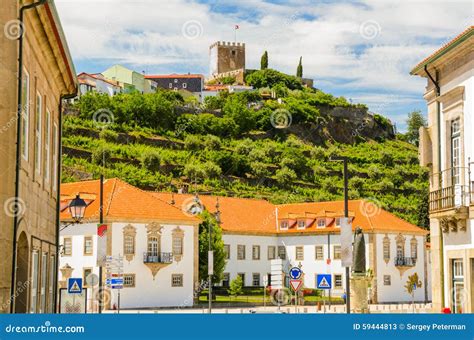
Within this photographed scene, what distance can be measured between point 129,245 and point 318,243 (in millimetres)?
18575

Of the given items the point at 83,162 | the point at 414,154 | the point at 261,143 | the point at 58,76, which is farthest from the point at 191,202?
the point at 414,154

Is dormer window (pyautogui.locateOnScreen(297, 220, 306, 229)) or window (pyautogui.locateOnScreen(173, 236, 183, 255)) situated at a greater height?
dormer window (pyautogui.locateOnScreen(297, 220, 306, 229))

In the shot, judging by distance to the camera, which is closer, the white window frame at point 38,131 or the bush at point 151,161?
the white window frame at point 38,131

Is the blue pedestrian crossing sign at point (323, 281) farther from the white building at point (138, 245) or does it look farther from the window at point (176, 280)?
the window at point (176, 280)

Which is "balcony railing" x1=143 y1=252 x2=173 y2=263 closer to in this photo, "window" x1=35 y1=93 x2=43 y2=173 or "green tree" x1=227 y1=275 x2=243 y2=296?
"green tree" x1=227 y1=275 x2=243 y2=296

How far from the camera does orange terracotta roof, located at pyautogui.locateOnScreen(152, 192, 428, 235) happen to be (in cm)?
6219

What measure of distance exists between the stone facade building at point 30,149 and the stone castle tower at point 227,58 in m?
149

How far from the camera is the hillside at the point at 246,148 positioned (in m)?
90.8

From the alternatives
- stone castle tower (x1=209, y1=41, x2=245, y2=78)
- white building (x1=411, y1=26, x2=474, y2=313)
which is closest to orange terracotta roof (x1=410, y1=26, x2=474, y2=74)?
white building (x1=411, y1=26, x2=474, y2=313)

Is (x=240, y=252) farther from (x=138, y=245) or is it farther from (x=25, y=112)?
(x=25, y=112)

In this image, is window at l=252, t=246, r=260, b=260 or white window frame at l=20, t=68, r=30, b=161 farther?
window at l=252, t=246, r=260, b=260

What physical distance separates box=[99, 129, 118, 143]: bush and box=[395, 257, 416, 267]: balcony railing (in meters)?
47.6

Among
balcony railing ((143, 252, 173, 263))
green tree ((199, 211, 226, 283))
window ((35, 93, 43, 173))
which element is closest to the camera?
window ((35, 93, 43, 173))

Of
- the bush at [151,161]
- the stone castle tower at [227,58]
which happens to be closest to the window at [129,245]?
the bush at [151,161]
